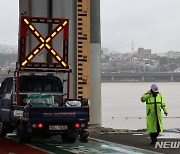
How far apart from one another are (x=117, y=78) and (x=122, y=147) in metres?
76.8

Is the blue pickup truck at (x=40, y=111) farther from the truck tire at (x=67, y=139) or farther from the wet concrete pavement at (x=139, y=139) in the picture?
the wet concrete pavement at (x=139, y=139)

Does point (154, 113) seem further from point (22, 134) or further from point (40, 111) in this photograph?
point (22, 134)

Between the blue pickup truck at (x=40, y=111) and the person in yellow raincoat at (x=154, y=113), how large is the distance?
5.54ft

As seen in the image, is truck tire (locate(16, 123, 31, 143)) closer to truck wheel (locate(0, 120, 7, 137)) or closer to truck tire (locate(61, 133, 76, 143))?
truck tire (locate(61, 133, 76, 143))

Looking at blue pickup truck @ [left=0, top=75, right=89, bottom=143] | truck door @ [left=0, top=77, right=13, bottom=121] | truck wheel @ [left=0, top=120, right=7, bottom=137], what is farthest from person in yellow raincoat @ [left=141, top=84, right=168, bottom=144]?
truck wheel @ [left=0, top=120, right=7, bottom=137]

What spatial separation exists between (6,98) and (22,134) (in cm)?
194

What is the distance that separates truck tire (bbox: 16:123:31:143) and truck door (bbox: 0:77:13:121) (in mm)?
1016

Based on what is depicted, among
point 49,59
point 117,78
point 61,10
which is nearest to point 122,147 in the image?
point 49,59

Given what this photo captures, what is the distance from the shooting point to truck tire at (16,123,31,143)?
43.3ft

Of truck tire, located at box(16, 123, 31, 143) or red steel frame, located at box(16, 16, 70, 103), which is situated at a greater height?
red steel frame, located at box(16, 16, 70, 103)

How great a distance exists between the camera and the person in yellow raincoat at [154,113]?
42.9 ft

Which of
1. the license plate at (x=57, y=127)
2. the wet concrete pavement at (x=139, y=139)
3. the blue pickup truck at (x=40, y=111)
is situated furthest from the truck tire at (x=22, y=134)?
the wet concrete pavement at (x=139, y=139)

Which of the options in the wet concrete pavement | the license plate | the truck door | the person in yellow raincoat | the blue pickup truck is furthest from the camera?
the truck door

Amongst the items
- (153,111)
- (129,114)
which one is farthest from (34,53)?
(129,114)
